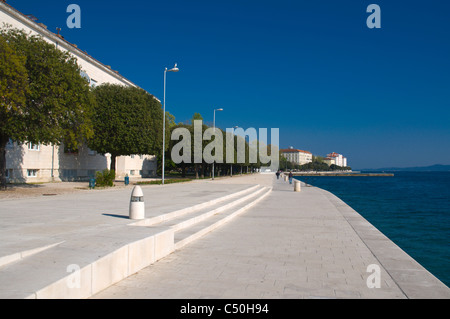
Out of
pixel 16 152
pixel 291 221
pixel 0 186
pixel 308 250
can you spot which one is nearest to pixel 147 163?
pixel 16 152

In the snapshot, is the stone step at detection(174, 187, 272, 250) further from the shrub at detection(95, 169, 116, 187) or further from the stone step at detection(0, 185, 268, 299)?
the shrub at detection(95, 169, 116, 187)

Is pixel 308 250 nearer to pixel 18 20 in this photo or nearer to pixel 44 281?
pixel 44 281

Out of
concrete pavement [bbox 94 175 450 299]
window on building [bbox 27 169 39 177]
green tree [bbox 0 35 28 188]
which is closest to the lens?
concrete pavement [bbox 94 175 450 299]

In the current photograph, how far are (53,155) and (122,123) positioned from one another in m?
6.76

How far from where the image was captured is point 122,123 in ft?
106

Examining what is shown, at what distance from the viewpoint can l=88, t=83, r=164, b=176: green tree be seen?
1268 inches

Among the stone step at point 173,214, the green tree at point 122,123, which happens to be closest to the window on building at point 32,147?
the green tree at point 122,123

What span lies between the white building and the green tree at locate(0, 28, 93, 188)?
3562 mm

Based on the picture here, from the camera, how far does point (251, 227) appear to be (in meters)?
11.0

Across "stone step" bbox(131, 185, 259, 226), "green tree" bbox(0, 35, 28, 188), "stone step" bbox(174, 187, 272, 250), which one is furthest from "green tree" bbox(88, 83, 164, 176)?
"stone step" bbox(174, 187, 272, 250)

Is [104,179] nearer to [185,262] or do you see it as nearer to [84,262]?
[185,262]

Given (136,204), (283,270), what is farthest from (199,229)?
(283,270)

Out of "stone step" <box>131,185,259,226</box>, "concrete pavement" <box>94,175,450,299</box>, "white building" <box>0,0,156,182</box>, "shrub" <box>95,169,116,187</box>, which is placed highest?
"white building" <box>0,0,156,182</box>

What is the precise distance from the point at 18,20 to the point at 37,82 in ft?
38.4
